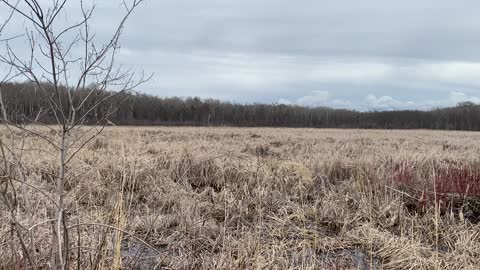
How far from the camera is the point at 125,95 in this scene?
131 inches

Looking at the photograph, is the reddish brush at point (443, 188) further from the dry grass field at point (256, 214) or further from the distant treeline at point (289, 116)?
the distant treeline at point (289, 116)

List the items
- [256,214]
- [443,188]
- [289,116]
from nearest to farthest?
[256,214]
[443,188]
[289,116]

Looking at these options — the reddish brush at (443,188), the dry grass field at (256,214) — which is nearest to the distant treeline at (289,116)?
the dry grass field at (256,214)

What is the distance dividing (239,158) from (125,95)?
16.7 feet

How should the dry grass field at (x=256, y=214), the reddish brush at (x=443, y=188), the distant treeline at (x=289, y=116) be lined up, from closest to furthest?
the dry grass field at (x=256, y=214), the reddish brush at (x=443, y=188), the distant treeline at (x=289, y=116)

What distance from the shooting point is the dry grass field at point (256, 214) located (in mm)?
4020

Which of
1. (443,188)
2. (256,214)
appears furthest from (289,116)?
(256,214)

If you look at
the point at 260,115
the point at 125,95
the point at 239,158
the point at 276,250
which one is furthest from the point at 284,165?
the point at 260,115

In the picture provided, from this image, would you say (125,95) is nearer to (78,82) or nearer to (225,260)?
(78,82)

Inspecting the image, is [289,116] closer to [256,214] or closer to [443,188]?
[443,188]

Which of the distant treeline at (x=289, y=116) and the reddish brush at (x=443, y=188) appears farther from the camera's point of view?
the distant treeline at (x=289, y=116)

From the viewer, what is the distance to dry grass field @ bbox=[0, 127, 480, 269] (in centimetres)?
402

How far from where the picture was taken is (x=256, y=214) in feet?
18.9

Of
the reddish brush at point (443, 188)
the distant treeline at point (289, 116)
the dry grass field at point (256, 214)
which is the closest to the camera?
the dry grass field at point (256, 214)
